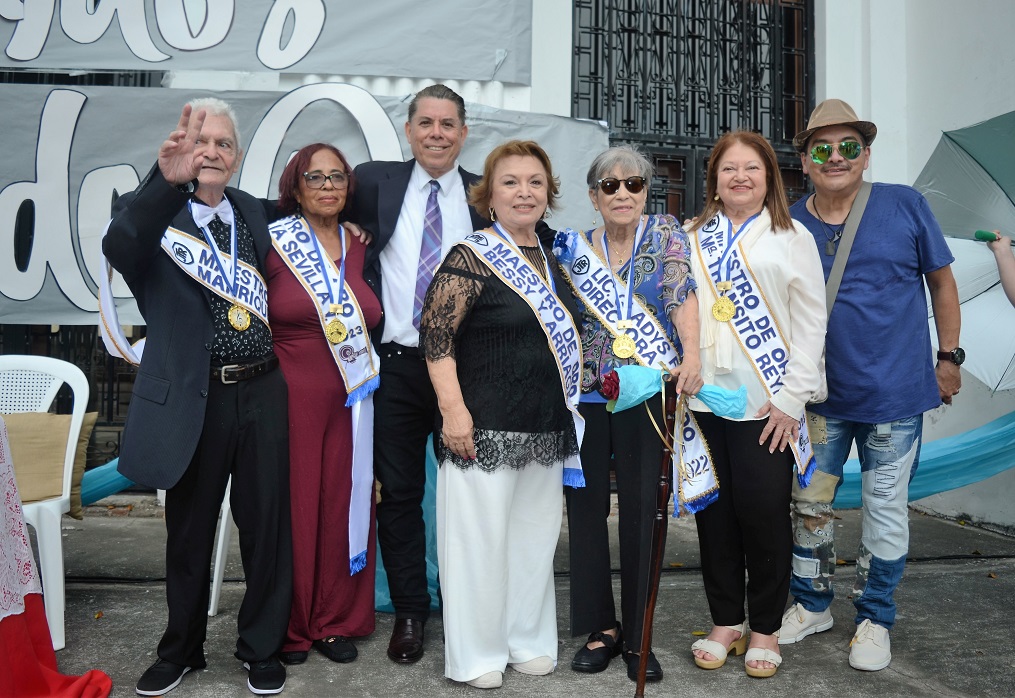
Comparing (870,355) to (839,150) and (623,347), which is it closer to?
(839,150)

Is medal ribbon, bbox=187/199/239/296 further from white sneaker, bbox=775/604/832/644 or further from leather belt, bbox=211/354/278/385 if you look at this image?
white sneaker, bbox=775/604/832/644

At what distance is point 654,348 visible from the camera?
2.89 m

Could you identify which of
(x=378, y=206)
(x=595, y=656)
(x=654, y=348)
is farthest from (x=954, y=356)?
(x=378, y=206)

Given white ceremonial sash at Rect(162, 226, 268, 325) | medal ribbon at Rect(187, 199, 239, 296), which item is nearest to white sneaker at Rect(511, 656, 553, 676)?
white ceremonial sash at Rect(162, 226, 268, 325)

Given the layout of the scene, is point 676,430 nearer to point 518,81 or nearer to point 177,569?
point 177,569

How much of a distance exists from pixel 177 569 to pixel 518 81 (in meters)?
3.26

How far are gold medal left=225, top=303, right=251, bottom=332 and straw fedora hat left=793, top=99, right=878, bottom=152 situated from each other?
2047 mm

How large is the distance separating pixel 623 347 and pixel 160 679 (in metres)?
1.78

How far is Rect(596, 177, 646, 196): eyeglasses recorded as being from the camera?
290cm

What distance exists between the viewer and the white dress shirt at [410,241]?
3168mm

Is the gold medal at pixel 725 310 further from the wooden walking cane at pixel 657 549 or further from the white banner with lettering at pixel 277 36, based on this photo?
the white banner with lettering at pixel 277 36

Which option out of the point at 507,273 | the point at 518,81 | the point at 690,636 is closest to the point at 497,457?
the point at 507,273

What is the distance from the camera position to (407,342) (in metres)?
3.16

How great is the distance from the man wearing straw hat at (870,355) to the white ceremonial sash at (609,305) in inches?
27.0
